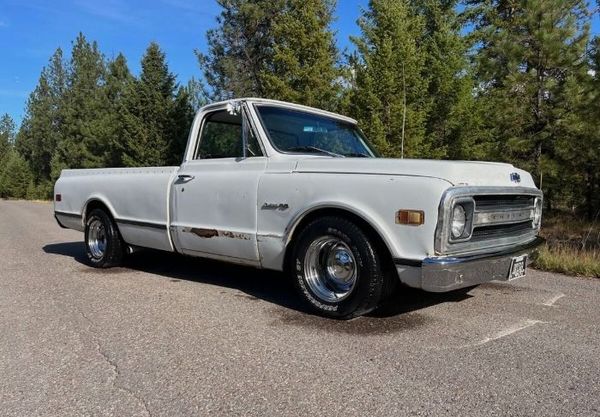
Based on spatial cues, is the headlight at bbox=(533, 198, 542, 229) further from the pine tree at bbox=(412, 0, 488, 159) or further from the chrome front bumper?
the pine tree at bbox=(412, 0, 488, 159)

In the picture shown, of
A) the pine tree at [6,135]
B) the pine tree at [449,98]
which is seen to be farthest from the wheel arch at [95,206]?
the pine tree at [6,135]

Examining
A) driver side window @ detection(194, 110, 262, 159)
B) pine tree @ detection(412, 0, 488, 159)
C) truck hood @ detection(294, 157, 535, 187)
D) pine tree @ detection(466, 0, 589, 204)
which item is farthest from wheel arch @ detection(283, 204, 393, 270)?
pine tree @ detection(412, 0, 488, 159)

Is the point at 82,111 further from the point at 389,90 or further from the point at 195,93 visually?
the point at 389,90

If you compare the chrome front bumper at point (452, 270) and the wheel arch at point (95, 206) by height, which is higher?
the wheel arch at point (95, 206)

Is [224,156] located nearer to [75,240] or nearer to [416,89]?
[75,240]

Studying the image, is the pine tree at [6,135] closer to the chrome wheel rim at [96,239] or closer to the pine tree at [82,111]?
the pine tree at [82,111]

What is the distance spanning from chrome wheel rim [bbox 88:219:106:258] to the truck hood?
11.7 feet

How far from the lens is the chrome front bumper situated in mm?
3914

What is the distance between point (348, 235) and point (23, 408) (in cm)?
253

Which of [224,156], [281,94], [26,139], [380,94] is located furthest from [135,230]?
[26,139]

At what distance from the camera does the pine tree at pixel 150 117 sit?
35.1m

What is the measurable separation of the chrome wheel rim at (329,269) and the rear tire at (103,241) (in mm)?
3227

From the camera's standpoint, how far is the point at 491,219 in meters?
4.38

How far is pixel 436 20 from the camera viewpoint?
1006 inches
